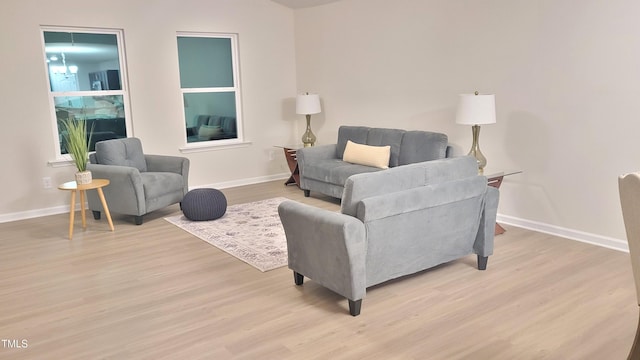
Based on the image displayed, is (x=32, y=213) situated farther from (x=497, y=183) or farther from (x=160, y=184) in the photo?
(x=497, y=183)

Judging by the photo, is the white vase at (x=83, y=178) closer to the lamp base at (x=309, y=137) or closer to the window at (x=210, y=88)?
the window at (x=210, y=88)

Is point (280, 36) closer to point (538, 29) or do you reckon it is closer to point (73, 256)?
point (538, 29)

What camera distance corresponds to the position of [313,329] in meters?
2.88

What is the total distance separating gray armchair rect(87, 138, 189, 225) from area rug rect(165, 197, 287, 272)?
30cm

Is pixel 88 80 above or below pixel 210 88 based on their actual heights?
above

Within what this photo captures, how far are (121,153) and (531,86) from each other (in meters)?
4.24

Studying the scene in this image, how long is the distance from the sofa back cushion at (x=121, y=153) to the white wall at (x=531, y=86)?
284 cm

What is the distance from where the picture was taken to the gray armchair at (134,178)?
16.5ft

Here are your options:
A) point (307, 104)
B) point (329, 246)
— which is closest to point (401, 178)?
point (329, 246)

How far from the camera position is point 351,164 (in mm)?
5898

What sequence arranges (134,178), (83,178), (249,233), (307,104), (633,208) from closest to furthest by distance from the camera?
1. (633,208)
2. (249,233)
3. (83,178)
4. (134,178)
5. (307,104)

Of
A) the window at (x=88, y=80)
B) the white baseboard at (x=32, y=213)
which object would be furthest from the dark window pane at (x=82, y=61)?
the white baseboard at (x=32, y=213)

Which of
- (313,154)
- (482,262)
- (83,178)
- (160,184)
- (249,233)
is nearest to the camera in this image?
(482,262)

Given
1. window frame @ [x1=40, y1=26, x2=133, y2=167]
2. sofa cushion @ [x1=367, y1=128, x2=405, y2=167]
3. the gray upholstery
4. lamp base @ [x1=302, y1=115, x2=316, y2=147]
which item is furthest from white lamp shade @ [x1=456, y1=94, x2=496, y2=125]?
window frame @ [x1=40, y1=26, x2=133, y2=167]
